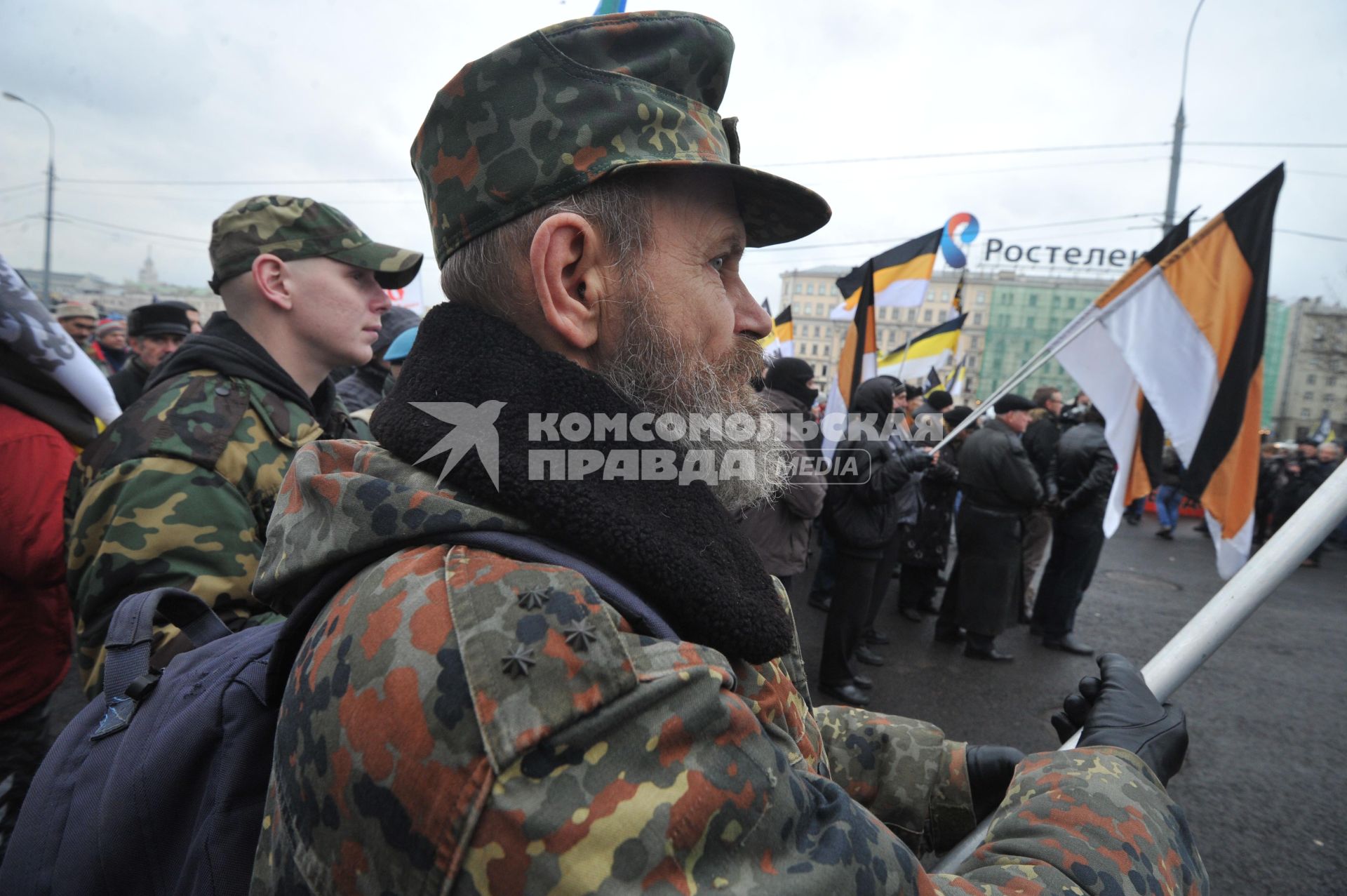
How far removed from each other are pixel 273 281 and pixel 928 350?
29.6 feet

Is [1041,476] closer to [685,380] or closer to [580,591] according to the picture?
[685,380]

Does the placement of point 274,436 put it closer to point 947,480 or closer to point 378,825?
point 378,825

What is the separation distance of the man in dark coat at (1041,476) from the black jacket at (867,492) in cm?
182

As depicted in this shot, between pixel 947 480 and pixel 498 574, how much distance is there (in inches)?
260

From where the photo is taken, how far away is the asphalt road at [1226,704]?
3.28m

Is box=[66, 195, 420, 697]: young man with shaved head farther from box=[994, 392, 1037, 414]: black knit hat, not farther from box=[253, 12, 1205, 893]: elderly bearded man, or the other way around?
box=[994, 392, 1037, 414]: black knit hat

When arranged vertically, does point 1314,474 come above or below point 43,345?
below

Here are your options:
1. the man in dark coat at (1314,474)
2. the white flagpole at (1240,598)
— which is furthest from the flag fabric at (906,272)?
the man in dark coat at (1314,474)

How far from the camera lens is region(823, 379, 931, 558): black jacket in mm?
4797

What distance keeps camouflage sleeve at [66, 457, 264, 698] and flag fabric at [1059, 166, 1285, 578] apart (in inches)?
150

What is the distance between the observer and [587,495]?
861 millimetres

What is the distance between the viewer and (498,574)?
0.75 m

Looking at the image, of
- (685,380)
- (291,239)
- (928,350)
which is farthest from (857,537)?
(928,350)

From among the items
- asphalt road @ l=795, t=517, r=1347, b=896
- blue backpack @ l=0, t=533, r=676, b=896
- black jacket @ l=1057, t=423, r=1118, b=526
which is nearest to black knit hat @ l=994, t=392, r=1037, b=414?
black jacket @ l=1057, t=423, r=1118, b=526
